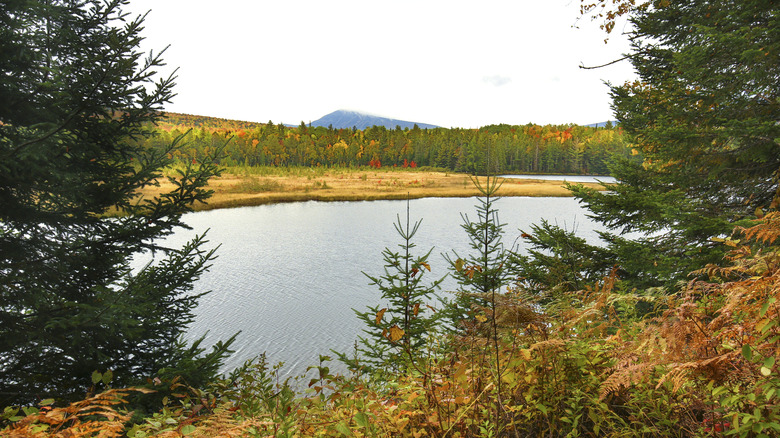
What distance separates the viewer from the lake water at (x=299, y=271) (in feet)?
39.3

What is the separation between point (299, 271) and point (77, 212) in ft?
47.2

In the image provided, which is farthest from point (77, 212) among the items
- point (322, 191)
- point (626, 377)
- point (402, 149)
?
point (402, 149)

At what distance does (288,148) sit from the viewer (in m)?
95.6

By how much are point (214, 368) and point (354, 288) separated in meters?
11.6

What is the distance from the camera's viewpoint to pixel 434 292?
4.97m

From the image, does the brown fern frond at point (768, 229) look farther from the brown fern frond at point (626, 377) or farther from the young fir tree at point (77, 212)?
the young fir tree at point (77, 212)

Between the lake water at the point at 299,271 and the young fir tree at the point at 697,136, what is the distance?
1.79m

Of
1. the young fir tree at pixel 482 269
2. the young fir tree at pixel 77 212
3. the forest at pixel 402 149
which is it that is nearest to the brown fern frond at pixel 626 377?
the young fir tree at pixel 482 269

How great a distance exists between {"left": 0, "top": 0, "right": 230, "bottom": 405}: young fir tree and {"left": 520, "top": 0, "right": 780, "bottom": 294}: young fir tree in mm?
7265

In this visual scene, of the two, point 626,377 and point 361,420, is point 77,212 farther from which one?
point 626,377

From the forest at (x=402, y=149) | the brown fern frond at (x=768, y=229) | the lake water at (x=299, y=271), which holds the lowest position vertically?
the lake water at (x=299, y=271)

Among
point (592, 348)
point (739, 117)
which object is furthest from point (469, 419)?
point (739, 117)

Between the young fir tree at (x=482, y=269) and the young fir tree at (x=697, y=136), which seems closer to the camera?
the young fir tree at (x=482, y=269)

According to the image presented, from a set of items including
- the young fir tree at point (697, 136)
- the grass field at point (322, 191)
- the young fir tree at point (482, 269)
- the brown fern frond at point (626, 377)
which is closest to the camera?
the brown fern frond at point (626, 377)
